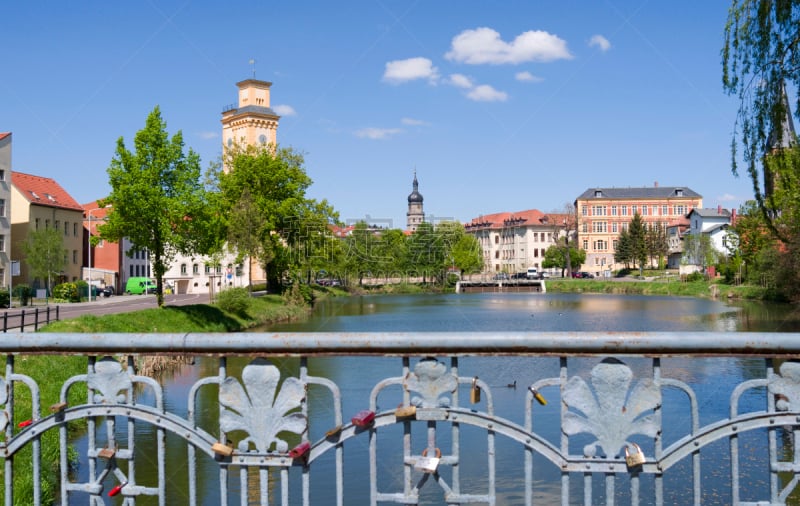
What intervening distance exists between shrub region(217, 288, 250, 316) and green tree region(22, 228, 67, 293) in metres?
15.0

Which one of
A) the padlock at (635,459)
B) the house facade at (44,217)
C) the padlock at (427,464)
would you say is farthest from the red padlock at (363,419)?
the house facade at (44,217)

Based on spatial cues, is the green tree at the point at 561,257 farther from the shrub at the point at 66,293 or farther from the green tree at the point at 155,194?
the green tree at the point at 155,194

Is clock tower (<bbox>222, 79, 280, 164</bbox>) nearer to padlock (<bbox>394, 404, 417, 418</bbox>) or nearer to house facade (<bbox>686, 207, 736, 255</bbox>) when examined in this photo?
house facade (<bbox>686, 207, 736, 255</bbox>)

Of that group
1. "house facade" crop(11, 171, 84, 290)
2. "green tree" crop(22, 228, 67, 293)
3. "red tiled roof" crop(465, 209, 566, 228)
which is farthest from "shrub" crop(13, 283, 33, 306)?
"red tiled roof" crop(465, 209, 566, 228)

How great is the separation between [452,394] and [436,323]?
4155 cm

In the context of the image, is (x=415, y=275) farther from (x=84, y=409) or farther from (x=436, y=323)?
(x=84, y=409)

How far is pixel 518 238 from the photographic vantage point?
139625 millimetres

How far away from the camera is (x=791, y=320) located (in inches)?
1604

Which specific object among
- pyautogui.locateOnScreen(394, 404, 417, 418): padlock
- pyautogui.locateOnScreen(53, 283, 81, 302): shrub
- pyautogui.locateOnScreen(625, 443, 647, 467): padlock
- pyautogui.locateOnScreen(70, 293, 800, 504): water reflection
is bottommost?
pyautogui.locateOnScreen(70, 293, 800, 504): water reflection

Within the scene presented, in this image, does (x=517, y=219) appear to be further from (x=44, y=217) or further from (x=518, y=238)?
(x=44, y=217)

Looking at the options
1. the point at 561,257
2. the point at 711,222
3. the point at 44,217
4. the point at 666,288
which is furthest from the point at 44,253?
the point at 711,222

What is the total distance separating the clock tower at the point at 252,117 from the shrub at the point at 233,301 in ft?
170

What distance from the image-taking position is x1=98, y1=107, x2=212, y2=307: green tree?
3238 cm

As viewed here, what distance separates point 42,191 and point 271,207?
2143cm
